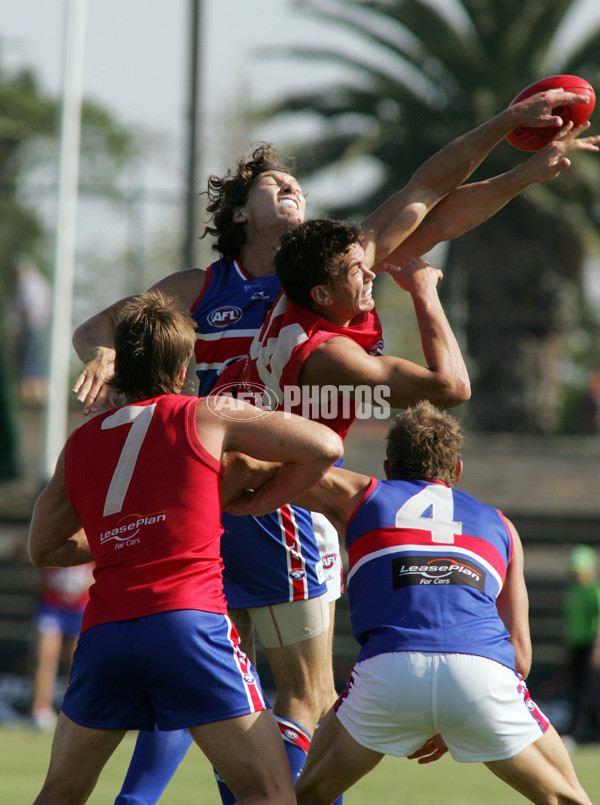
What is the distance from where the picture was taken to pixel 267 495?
3.81m

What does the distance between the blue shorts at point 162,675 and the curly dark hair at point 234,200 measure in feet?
6.25

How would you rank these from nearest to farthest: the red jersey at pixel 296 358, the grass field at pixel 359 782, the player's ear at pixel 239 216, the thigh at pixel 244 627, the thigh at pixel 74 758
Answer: the thigh at pixel 74 758 → the red jersey at pixel 296 358 → the thigh at pixel 244 627 → the player's ear at pixel 239 216 → the grass field at pixel 359 782

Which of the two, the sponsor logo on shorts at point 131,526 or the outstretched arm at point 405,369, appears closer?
the sponsor logo on shorts at point 131,526

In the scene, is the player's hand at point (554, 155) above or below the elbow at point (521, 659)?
above

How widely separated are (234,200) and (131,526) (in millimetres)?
1878

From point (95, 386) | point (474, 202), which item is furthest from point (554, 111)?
point (95, 386)

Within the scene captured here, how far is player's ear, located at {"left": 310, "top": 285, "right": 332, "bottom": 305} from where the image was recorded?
4.15 metres

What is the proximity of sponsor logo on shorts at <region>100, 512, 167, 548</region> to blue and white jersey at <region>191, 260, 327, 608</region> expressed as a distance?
0.98 m

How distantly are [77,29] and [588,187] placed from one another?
339 inches

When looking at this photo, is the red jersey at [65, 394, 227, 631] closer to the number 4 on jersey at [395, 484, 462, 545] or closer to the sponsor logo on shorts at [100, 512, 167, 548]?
the sponsor logo on shorts at [100, 512, 167, 548]

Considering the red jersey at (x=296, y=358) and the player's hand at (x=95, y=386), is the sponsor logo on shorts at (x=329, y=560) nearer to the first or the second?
the red jersey at (x=296, y=358)

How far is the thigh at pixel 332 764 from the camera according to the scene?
3807mm

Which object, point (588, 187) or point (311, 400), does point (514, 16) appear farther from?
point (311, 400)

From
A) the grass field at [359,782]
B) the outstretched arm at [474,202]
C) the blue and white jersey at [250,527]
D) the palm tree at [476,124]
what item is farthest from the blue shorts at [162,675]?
the palm tree at [476,124]
